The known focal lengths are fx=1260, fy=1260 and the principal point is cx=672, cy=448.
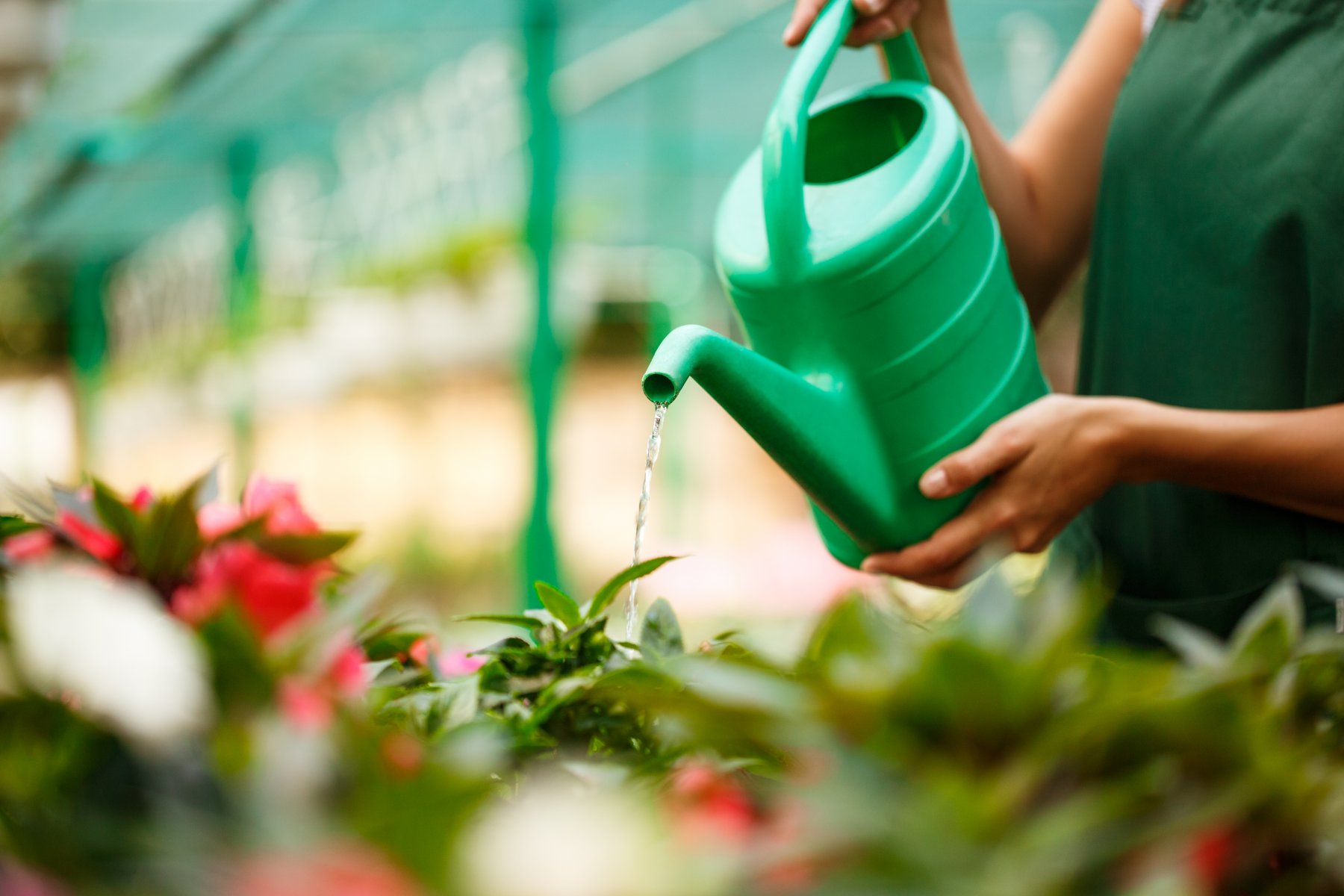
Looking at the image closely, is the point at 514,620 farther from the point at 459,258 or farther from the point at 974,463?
the point at 459,258

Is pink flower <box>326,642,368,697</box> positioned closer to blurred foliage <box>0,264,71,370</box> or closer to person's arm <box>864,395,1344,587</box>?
person's arm <box>864,395,1344,587</box>

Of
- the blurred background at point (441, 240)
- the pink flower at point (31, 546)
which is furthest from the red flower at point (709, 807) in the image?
the blurred background at point (441, 240)

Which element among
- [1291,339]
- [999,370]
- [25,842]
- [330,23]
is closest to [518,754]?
[25,842]

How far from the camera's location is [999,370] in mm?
844

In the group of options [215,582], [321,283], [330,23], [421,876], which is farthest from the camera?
[321,283]

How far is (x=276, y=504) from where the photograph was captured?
470 mm

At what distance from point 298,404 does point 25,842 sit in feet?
18.1

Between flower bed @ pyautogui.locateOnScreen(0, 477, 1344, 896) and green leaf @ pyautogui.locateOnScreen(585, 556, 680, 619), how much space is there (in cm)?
7

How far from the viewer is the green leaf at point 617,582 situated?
0.46 meters

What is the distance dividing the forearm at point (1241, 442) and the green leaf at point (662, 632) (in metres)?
0.42

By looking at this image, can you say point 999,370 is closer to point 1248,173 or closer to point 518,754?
point 1248,173

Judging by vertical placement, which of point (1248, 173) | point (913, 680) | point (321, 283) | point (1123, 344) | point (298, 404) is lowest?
point (298, 404)

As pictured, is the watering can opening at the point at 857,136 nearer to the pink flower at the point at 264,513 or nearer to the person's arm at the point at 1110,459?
the person's arm at the point at 1110,459

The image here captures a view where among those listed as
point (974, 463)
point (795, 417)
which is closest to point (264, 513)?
point (795, 417)
